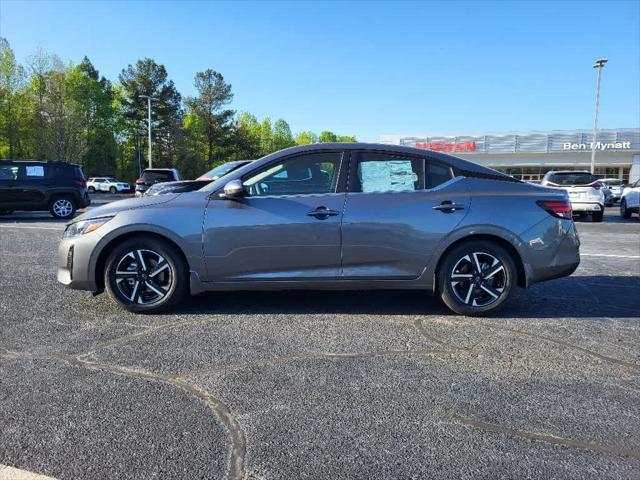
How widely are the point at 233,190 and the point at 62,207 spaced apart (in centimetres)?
1293

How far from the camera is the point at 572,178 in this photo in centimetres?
1566

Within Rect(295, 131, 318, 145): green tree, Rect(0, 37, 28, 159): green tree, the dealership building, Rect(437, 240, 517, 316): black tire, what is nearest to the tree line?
Rect(0, 37, 28, 159): green tree

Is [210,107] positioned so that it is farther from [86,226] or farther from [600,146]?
[86,226]

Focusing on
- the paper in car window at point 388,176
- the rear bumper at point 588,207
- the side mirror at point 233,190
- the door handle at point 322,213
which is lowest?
the rear bumper at point 588,207

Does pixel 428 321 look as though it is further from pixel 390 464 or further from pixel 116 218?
pixel 116 218

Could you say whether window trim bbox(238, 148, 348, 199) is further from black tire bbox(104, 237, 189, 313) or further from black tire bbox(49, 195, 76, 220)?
black tire bbox(49, 195, 76, 220)

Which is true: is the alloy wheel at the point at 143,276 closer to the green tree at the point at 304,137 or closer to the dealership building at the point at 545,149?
the dealership building at the point at 545,149

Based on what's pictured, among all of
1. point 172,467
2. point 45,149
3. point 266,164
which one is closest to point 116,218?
point 266,164

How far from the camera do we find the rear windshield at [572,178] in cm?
1553

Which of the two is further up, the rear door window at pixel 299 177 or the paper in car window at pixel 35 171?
the paper in car window at pixel 35 171

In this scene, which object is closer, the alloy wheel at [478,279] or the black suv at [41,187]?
the alloy wheel at [478,279]

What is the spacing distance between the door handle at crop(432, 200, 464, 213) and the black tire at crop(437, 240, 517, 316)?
1.15 ft

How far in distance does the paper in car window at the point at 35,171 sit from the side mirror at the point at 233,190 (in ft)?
42.4

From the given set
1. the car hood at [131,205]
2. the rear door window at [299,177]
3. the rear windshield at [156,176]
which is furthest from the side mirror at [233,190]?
the rear windshield at [156,176]
